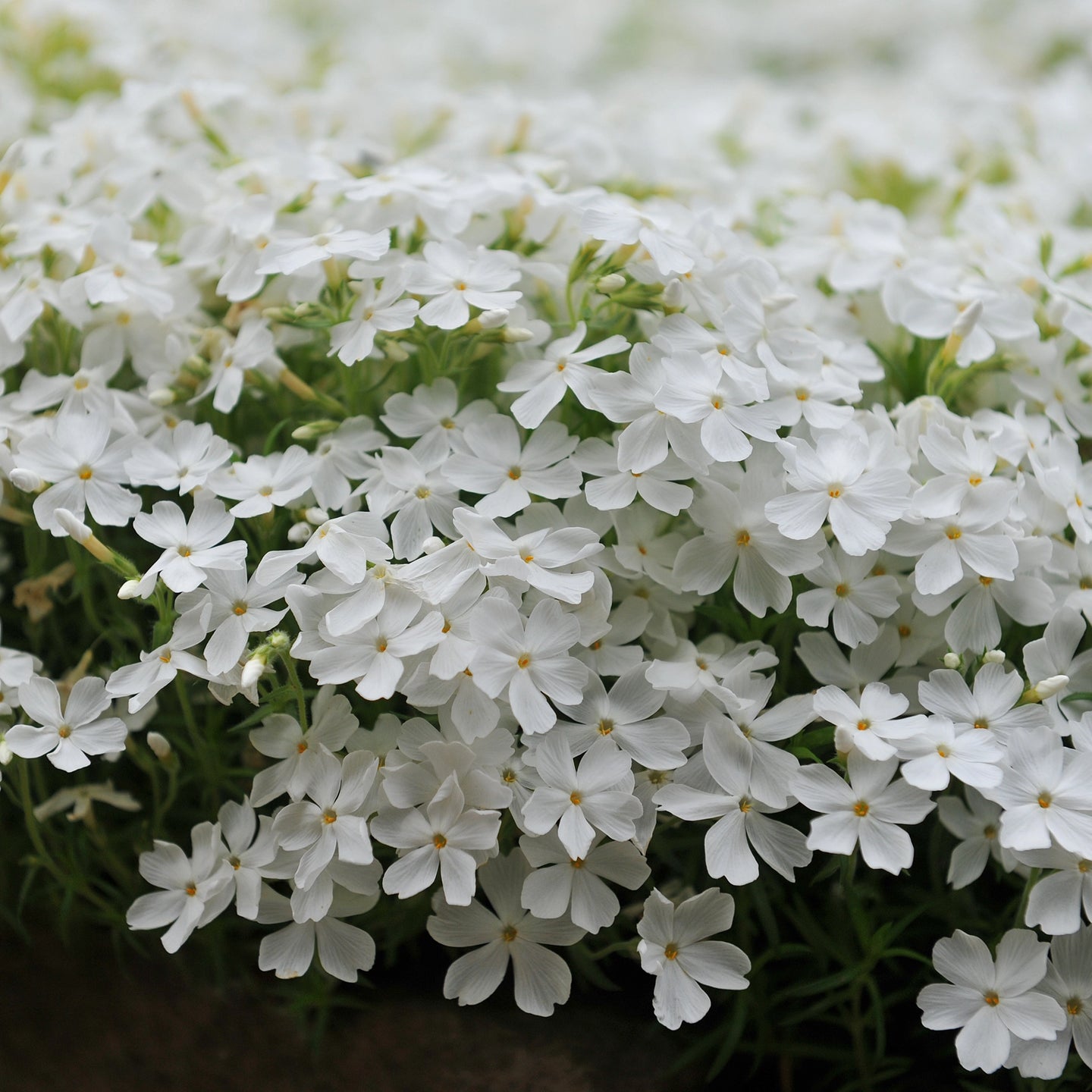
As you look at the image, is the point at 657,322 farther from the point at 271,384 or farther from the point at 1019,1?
the point at 1019,1

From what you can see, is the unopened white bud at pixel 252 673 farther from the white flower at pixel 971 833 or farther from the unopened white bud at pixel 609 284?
the white flower at pixel 971 833

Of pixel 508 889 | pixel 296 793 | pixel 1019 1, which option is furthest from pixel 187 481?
pixel 1019 1

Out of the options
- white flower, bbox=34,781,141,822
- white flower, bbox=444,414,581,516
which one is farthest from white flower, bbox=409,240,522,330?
white flower, bbox=34,781,141,822

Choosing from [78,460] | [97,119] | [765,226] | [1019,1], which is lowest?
[1019,1]

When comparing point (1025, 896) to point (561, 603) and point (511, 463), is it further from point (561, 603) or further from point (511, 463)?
point (511, 463)

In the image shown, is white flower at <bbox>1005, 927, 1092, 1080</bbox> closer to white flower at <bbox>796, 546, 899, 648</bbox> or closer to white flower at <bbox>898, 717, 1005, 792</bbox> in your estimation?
white flower at <bbox>898, 717, 1005, 792</bbox>

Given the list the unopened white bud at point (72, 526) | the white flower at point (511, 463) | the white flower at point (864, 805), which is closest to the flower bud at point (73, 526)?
the unopened white bud at point (72, 526)
